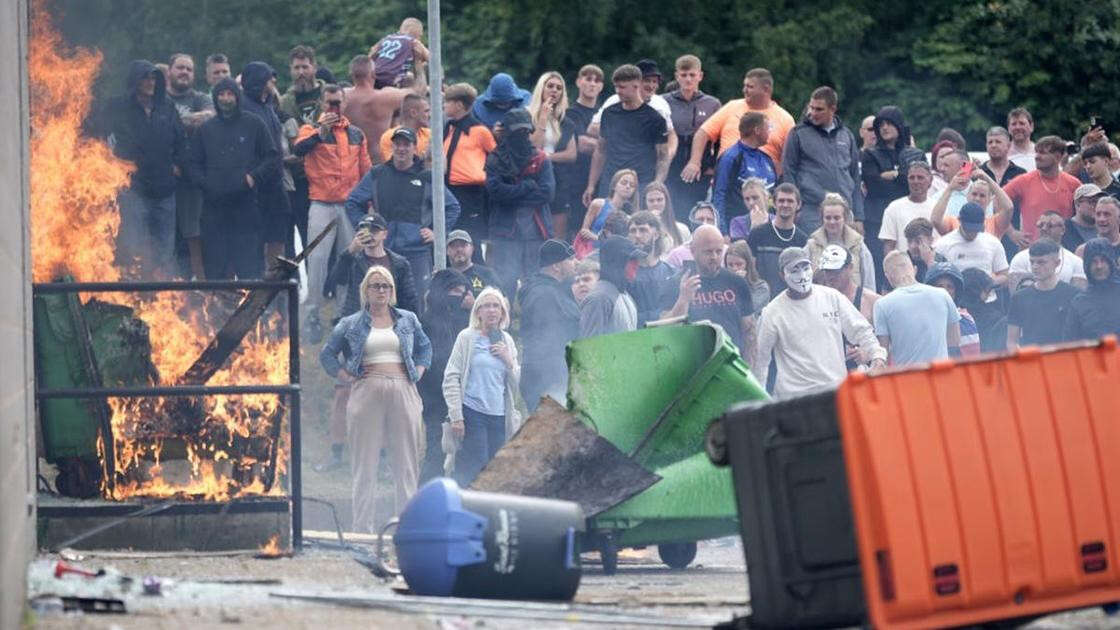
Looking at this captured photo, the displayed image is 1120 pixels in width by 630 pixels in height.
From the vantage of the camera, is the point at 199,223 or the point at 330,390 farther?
the point at 330,390

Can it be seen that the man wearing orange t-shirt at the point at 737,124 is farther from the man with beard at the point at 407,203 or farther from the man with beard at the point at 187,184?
the man with beard at the point at 187,184

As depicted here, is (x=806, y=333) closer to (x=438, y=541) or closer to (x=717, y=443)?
(x=438, y=541)

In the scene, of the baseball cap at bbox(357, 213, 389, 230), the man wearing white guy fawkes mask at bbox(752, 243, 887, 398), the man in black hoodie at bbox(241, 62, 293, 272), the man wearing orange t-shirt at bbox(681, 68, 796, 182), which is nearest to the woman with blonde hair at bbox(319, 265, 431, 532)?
the baseball cap at bbox(357, 213, 389, 230)

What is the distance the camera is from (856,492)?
34.1 ft

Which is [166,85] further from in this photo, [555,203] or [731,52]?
[731,52]

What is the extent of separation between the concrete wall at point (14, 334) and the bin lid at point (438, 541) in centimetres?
191

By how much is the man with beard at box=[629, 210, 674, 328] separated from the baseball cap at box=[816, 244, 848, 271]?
3.91 feet

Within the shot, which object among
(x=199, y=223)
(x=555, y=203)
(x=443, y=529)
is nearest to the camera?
(x=443, y=529)

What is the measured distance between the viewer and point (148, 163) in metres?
18.4

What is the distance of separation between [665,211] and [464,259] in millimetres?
2108

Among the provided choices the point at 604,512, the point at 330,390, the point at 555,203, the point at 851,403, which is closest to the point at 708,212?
the point at 555,203

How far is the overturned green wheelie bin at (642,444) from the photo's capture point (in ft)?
47.0

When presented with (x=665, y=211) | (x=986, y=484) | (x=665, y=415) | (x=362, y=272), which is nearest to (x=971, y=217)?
(x=665, y=211)

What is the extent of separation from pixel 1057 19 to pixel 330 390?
14.4 metres
